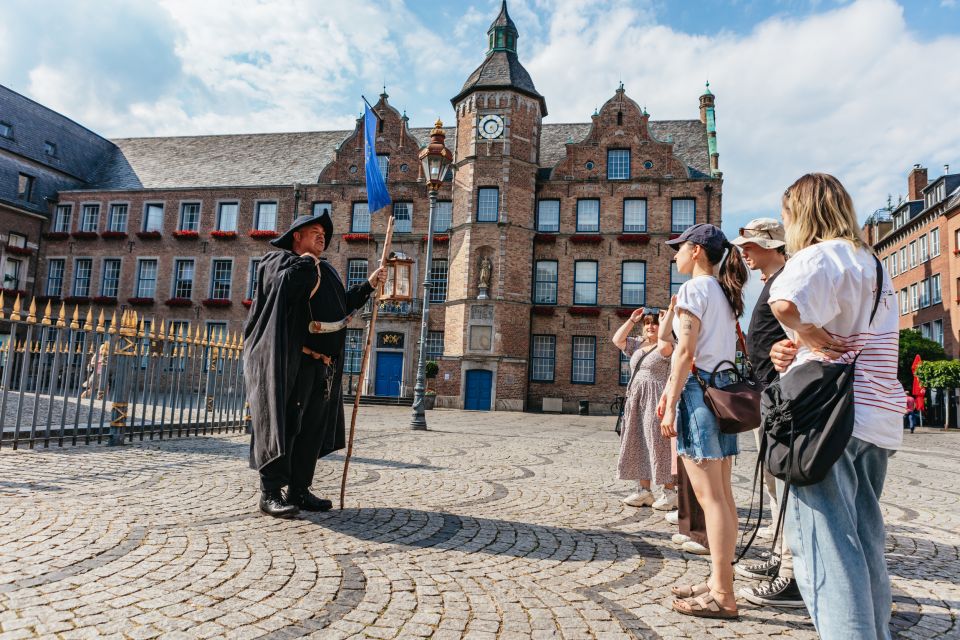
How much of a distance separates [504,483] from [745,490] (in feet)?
8.73

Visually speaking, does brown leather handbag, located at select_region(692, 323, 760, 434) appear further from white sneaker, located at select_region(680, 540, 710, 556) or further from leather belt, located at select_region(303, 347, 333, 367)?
leather belt, located at select_region(303, 347, 333, 367)

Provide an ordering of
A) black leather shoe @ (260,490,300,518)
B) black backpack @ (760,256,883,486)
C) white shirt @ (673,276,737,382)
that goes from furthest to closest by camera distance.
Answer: black leather shoe @ (260,490,300,518)
white shirt @ (673,276,737,382)
black backpack @ (760,256,883,486)

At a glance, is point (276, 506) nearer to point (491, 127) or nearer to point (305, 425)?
point (305, 425)

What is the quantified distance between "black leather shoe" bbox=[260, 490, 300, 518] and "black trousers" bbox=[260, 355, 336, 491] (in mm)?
61

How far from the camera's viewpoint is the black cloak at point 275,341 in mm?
4180

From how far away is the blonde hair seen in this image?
A: 218cm

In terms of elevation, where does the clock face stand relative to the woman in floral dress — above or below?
above

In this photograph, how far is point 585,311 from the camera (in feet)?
88.0

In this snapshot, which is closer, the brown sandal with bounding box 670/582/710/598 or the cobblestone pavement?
the cobblestone pavement

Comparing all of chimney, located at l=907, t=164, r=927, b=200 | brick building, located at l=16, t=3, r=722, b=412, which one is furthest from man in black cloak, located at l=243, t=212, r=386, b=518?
chimney, located at l=907, t=164, r=927, b=200

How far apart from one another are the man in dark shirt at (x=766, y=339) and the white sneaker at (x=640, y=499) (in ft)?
5.35

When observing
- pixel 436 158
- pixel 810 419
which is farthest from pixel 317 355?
pixel 436 158

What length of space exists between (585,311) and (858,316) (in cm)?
2501

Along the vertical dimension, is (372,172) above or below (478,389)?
above
